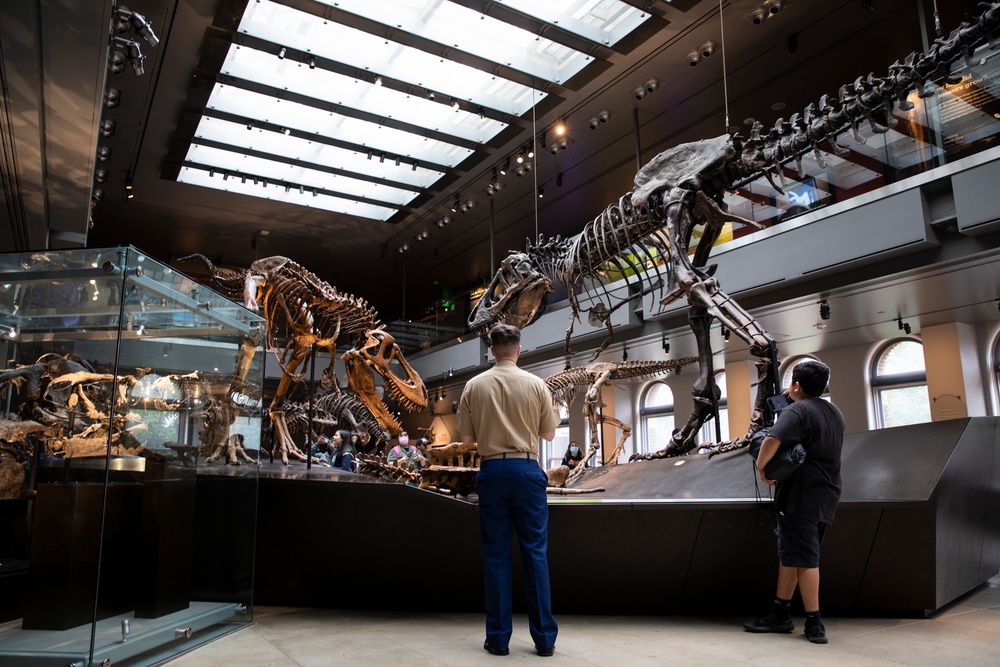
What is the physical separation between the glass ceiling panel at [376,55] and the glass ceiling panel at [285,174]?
3279 mm

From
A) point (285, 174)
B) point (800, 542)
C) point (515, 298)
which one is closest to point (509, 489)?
point (800, 542)

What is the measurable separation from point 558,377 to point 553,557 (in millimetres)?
5994

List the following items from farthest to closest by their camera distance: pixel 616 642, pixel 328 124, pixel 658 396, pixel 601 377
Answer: pixel 658 396 < pixel 328 124 < pixel 601 377 < pixel 616 642

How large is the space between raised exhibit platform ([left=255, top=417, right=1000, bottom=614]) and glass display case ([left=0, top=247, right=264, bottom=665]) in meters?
0.53

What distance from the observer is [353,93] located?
404 inches

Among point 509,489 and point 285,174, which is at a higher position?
point 285,174

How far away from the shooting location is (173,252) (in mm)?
18078

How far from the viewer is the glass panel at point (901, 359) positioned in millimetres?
12422

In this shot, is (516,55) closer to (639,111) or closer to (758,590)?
(639,111)

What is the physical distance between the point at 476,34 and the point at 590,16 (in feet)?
5.03

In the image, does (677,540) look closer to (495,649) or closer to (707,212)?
(495,649)

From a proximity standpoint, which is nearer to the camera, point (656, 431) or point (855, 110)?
point (855, 110)

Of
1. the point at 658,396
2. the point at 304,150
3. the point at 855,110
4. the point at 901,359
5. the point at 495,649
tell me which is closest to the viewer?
the point at 495,649

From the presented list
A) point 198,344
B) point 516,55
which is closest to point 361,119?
point 516,55
